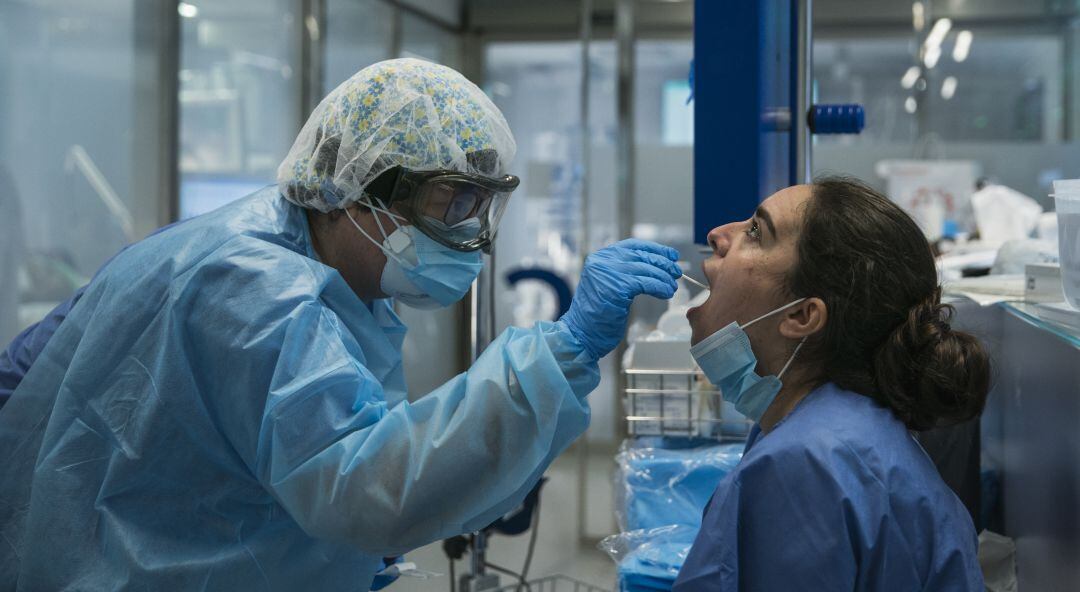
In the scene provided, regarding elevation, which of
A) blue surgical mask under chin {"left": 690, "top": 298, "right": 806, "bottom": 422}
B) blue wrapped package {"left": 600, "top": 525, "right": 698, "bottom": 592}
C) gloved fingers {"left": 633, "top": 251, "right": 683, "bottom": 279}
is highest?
gloved fingers {"left": 633, "top": 251, "right": 683, "bottom": 279}

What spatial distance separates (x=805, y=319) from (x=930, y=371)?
0.17 meters

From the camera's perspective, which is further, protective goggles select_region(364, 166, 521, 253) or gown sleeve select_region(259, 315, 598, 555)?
protective goggles select_region(364, 166, 521, 253)

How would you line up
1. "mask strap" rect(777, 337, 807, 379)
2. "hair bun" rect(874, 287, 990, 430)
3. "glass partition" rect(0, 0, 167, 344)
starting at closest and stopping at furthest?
"hair bun" rect(874, 287, 990, 430) → "mask strap" rect(777, 337, 807, 379) → "glass partition" rect(0, 0, 167, 344)

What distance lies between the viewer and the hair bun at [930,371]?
1193 millimetres

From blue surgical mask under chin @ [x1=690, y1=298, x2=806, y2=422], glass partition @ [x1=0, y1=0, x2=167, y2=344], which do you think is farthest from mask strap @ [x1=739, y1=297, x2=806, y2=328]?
glass partition @ [x1=0, y1=0, x2=167, y2=344]

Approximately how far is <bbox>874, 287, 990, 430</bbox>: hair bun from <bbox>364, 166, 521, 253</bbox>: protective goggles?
0.61m

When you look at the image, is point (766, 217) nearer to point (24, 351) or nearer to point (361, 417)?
point (361, 417)

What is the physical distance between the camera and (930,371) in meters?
1.19

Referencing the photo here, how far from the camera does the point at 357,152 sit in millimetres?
1375

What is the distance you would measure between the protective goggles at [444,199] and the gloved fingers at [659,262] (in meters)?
→ 0.27

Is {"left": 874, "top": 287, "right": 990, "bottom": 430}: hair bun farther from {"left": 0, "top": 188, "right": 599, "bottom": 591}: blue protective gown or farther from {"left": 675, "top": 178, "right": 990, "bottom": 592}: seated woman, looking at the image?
{"left": 0, "top": 188, "right": 599, "bottom": 591}: blue protective gown

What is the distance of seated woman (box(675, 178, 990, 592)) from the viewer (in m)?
1.09

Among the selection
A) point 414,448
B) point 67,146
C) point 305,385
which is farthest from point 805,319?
point 67,146

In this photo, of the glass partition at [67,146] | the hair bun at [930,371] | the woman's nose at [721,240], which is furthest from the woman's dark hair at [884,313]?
the glass partition at [67,146]
